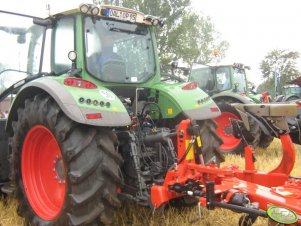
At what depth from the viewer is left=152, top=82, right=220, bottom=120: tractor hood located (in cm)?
380

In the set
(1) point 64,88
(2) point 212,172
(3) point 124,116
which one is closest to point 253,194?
(2) point 212,172

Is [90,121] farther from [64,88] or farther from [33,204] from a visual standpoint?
[33,204]

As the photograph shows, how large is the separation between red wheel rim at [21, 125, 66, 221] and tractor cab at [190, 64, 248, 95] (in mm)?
6264

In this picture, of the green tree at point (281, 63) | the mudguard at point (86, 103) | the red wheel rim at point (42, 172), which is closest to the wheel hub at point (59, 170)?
the red wheel rim at point (42, 172)

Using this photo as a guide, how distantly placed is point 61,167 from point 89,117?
664 mm

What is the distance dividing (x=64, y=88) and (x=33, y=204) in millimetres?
1168

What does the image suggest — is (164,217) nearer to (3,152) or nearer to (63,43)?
(3,152)

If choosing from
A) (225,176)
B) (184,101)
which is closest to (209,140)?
(184,101)

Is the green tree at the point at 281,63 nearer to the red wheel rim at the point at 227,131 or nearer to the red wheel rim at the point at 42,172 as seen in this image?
the red wheel rim at the point at 227,131

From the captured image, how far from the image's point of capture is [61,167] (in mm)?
3381

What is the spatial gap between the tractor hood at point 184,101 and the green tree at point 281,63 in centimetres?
2981

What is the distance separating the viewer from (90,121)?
2957mm

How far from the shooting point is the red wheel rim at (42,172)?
3.46 m

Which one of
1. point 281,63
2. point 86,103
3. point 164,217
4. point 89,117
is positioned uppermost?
point 281,63
